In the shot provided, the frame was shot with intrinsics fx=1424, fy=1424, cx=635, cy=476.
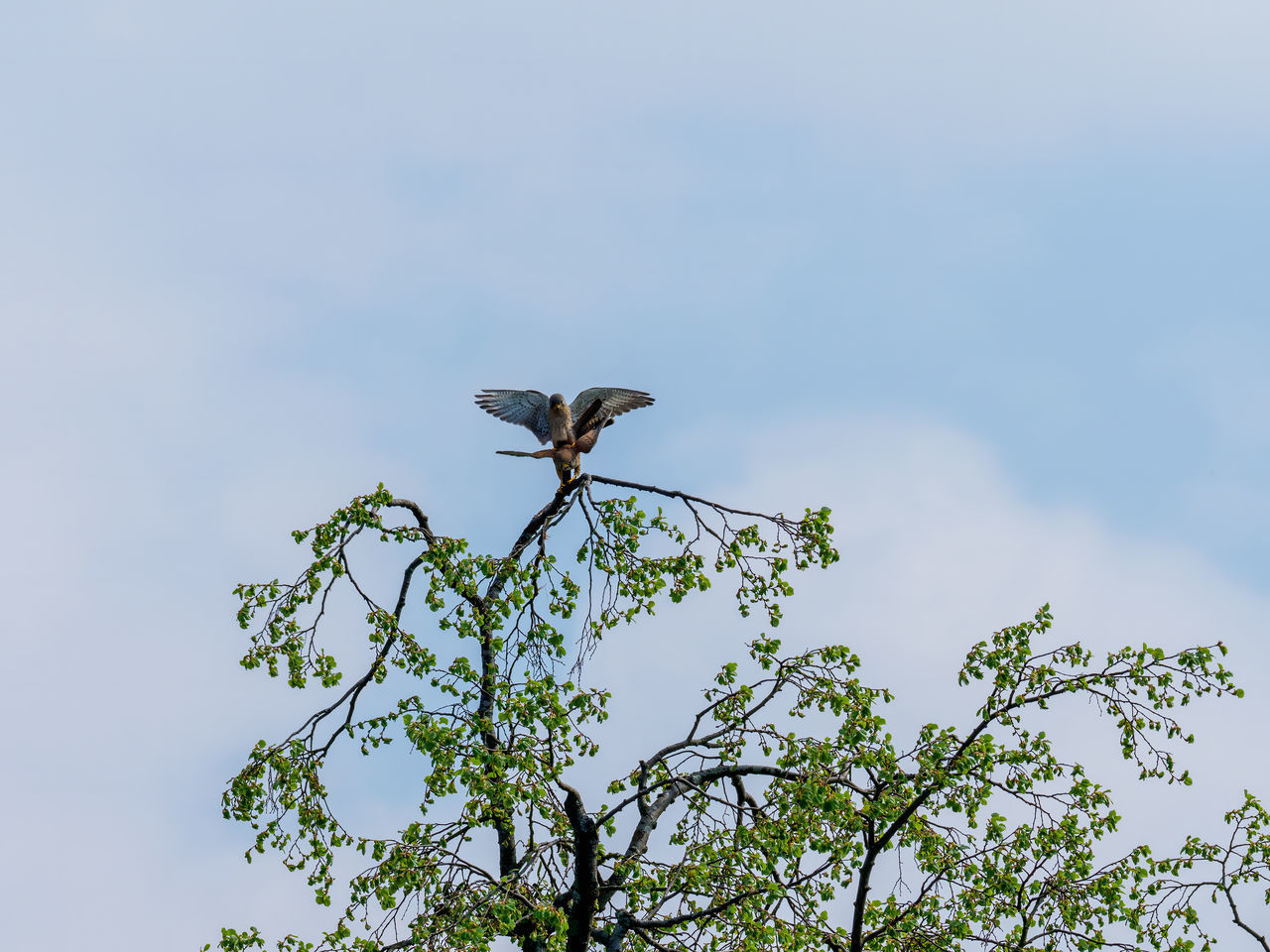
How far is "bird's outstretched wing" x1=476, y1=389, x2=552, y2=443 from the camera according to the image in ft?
57.9

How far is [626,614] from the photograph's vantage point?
15.1 metres

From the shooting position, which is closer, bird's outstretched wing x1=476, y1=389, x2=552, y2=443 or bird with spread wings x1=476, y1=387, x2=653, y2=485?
bird with spread wings x1=476, y1=387, x2=653, y2=485

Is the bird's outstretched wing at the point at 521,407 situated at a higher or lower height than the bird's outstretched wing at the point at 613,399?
lower

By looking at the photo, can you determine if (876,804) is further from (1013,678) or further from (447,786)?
(447,786)

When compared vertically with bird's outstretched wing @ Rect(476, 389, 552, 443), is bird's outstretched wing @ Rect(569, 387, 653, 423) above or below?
above

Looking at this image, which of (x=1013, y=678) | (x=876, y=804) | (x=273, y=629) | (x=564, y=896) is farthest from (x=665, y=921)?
(x=273, y=629)

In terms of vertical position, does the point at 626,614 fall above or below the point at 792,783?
above

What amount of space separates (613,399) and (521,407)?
1.18 meters

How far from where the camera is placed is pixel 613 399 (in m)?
18.0

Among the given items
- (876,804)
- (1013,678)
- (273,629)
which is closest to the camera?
(876,804)

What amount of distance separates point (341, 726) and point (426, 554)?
287 cm

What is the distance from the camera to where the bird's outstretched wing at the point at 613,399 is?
1792 centimetres

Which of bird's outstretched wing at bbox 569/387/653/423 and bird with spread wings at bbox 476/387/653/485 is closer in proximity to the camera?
bird with spread wings at bbox 476/387/653/485

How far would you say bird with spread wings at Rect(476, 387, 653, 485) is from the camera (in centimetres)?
1630
